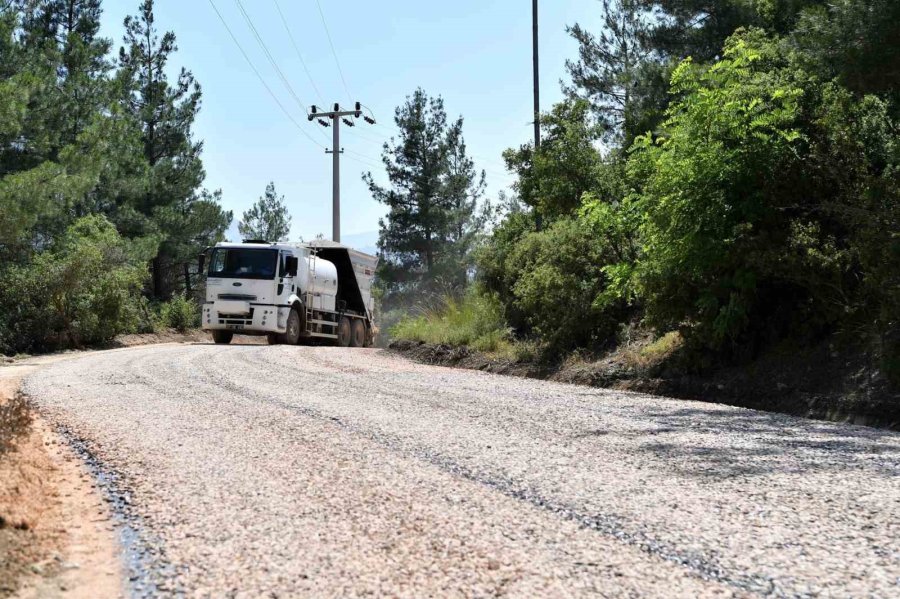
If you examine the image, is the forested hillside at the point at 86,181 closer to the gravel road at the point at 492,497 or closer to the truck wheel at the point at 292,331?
the truck wheel at the point at 292,331

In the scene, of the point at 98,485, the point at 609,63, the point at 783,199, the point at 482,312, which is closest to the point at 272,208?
the point at 609,63

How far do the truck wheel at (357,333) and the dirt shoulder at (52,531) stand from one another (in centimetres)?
2251

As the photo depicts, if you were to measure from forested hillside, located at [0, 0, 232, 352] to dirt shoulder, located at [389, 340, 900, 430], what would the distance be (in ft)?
49.3

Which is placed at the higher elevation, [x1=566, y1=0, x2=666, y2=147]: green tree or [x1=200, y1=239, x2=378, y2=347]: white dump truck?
[x1=566, y1=0, x2=666, y2=147]: green tree

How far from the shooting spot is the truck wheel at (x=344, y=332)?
27766 mm

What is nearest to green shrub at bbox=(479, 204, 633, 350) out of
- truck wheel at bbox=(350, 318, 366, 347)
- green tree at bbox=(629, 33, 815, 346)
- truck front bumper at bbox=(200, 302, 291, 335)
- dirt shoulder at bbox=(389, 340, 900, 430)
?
dirt shoulder at bbox=(389, 340, 900, 430)

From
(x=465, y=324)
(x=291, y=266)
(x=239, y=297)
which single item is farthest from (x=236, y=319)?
(x=465, y=324)

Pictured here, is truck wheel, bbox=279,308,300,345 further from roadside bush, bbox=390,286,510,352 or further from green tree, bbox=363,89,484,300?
green tree, bbox=363,89,484,300

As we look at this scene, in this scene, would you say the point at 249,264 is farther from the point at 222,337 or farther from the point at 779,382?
the point at 779,382

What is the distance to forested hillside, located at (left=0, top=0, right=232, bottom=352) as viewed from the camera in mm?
21719

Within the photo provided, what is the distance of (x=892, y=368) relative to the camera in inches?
346

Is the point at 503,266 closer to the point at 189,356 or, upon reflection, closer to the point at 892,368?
the point at 189,356

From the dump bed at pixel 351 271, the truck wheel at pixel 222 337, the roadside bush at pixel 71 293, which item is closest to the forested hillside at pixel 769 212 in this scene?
the truck wheel at pixel 222 337

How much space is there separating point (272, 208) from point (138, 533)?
4965 centimetres
